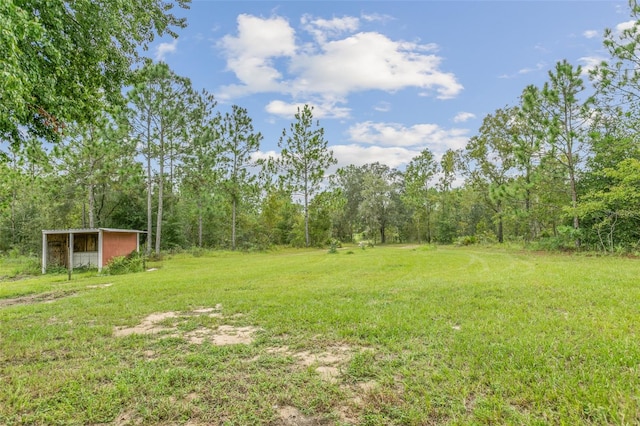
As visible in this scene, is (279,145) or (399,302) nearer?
(399,302)

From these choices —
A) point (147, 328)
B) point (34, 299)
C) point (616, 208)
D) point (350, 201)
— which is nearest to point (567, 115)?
point (616, 208)

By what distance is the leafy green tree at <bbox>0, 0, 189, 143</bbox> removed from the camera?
2.87 m

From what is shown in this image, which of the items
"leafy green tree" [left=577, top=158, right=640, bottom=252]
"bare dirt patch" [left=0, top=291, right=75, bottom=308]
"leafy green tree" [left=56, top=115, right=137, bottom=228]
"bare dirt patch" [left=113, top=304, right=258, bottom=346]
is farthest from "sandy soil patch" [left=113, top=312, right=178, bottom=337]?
"leafy green tree" [left=577, top=158, right=640, bottom=252]

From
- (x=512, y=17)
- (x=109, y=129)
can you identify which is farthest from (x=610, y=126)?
(x=109, y=129)

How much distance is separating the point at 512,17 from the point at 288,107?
19.1 metres

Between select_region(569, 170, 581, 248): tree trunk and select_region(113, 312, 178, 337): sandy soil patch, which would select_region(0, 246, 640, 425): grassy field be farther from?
select_region(569, 170, 581, 248): tree trunk

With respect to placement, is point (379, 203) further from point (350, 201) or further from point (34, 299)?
point (34, 299)

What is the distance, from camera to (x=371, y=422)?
2127 mm

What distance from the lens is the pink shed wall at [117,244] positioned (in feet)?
47.1

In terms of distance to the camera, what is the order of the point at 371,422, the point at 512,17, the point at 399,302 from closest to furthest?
1. the point at 371,422
2. the point at 399,302
3. the point at 512,17

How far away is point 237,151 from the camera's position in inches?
1001

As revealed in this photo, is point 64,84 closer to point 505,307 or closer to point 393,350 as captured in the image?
point 393,350

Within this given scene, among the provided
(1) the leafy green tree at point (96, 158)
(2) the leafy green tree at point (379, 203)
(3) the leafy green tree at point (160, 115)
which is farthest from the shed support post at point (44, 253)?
(2) the leafy green tree at point (379, 203)

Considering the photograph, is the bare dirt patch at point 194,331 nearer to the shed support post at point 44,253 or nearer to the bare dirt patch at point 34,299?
the bare dirt patch at point 34,299
